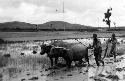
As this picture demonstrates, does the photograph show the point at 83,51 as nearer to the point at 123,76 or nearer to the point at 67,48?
the point at 67,48

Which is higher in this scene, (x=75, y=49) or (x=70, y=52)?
(x=75, y=49)

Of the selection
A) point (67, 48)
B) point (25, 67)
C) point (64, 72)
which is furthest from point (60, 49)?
point (25, 67)

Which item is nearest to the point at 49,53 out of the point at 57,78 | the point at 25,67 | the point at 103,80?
the point at 25,67

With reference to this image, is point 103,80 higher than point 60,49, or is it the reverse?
point 60,49

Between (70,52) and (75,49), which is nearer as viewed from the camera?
(70,52)

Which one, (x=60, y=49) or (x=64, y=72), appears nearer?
(x=64, y=72)

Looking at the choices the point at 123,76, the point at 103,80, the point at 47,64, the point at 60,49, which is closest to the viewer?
the point at 103,80

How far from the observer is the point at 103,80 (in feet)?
37.4

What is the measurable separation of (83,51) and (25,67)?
412 cm

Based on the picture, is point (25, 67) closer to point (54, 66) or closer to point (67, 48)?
point (54, 66)

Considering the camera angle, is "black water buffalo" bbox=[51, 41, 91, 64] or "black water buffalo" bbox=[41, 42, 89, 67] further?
"black water buffalo" bbox=[51, 41, 91, 64]

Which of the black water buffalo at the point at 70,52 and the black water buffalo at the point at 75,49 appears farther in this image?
the black water buffalo at the point at 75,49

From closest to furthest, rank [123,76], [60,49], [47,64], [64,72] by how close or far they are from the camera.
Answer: [123,76]
[64,72]
[60,49]
[47,64]

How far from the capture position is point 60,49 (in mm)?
15242
